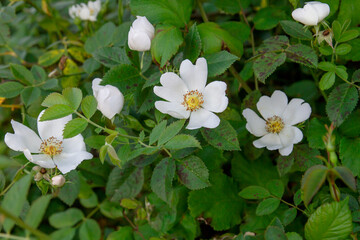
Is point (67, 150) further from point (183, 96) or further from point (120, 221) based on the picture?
point (120, 221)

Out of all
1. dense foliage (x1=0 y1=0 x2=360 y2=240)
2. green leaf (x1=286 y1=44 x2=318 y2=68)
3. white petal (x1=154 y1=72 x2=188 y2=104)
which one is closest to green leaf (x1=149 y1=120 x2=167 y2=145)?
dense foliage (x1=0 y1=0 x2=360 y2=240)

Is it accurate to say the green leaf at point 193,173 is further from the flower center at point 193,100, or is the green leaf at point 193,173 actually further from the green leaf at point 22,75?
the green leaf at point 22,75

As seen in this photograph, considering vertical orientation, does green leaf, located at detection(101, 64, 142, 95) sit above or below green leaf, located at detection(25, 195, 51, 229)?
below

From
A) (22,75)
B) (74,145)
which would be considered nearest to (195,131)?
→ (74,145)

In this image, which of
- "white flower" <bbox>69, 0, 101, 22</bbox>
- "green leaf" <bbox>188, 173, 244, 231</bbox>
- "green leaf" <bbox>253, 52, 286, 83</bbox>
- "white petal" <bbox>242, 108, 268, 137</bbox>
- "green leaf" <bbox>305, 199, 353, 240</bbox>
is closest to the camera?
"green leaf" <bbox>305, 199, 353, 240</bbox>

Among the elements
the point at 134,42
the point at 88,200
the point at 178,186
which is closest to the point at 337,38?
the point at 134,42

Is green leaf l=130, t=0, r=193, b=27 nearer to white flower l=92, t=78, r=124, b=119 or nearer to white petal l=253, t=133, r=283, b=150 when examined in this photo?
white flower l=92, t=78, r=124, b=119

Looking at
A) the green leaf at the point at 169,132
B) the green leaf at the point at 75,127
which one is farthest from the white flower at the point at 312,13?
the green leaf at the point at 75,127

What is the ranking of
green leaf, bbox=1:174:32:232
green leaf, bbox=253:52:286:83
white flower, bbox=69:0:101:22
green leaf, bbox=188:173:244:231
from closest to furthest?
green leaf, bbox=1:174:32:232
green leaf, bbox=253:52:286:83
green leaf, bbox=188:173:244:231
white flower, bbox=69:0:101:22
